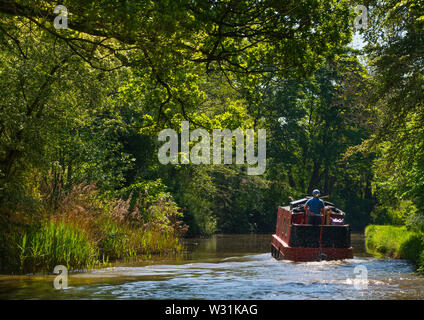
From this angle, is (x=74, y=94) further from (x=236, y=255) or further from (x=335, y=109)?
(x=335, y=109)

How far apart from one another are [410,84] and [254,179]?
27.9m

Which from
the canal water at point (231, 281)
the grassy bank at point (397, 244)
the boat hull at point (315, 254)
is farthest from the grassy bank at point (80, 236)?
the grassy bank at point (397, 244)

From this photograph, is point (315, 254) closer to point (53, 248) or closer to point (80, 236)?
point (80, 236)

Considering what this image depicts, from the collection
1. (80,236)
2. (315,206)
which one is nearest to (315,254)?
(315,206)

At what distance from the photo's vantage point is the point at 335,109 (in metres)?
49.3

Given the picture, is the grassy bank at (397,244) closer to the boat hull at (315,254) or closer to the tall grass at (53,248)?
the boat hull at (315,254)

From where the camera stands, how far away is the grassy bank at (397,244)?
20656mm

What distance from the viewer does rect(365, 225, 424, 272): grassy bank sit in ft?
67.8

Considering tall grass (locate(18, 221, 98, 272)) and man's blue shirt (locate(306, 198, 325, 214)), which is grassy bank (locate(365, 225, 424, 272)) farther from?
tall grass (locate(18, 221, 98, 272))

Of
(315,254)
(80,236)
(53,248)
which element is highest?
(80,236)

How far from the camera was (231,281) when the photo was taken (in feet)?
47.9

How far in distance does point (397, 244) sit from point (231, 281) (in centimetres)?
1120

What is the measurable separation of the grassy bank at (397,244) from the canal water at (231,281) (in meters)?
0.73
